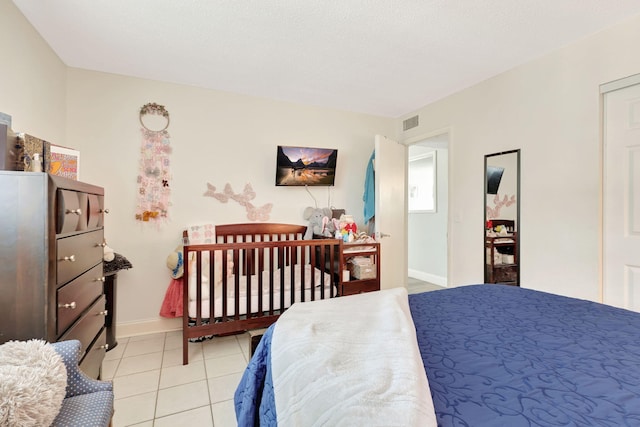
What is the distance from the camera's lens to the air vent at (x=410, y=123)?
11.6ft

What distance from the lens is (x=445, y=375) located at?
2.77 feet

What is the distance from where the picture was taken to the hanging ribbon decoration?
2.70 metres

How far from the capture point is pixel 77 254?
1372 mm

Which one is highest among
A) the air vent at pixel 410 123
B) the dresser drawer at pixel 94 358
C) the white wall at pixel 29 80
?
the air vent at pixel 410 123

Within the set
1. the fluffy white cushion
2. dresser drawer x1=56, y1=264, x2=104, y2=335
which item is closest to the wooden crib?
dresser drawer x1=56, y1=264, x2=104, y2=335

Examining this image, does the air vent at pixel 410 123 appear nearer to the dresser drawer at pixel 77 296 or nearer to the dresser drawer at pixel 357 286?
the dresser drawer at pixel 357 286

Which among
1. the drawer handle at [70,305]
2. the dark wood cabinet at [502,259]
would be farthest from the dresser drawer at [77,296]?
the dark wood cabinet at [502,259]

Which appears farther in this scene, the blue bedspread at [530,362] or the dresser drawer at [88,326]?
the dresser drawer at [88,326]

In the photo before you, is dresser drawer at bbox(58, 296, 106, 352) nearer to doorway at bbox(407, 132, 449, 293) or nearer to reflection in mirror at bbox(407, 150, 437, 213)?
doorway at bbox(407, 132, 449, 293)

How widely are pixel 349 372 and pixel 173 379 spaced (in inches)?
72.8

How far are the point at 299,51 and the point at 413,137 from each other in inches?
76.2

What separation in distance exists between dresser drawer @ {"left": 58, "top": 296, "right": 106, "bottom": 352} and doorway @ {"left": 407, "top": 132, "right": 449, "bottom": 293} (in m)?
3.64

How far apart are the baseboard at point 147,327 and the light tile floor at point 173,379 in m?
0.07

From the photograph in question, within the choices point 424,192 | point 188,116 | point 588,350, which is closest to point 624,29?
point 588,350
